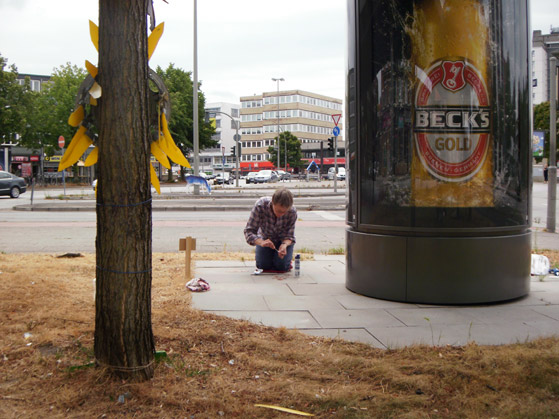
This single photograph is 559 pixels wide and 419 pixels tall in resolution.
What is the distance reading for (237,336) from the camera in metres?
4.48

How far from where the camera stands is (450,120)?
5.82 metres

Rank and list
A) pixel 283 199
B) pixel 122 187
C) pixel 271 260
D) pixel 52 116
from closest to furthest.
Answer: pixel 122 187 → pixel 283 199 → pixel 271 260 → pixel 52 116

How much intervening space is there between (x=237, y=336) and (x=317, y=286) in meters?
2.47

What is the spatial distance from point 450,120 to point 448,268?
151 centimetres

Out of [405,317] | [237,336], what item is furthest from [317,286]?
[237,336]

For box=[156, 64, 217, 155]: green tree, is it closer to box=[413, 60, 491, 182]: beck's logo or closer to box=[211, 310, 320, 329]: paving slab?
box=[413, 60, 491, 182]: beck's logo

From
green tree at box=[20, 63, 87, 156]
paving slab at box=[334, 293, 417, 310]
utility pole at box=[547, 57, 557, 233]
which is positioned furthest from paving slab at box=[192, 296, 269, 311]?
green tree at box=[20, 63, 87, 156]

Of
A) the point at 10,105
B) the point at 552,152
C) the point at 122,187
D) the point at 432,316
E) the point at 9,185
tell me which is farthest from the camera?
the point at 10,105

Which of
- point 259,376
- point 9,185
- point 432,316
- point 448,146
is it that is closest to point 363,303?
point 432,316

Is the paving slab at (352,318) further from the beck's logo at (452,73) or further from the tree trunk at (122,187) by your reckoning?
the beck's logo at (452,73)

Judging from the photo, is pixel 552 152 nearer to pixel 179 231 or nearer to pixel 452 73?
pixel 179 231

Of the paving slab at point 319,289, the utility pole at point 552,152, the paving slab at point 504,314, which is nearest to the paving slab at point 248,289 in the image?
the paving slab at point 319,289

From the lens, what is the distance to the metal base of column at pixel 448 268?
5.80 metres

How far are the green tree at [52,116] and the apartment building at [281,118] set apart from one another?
72398 millimetres
